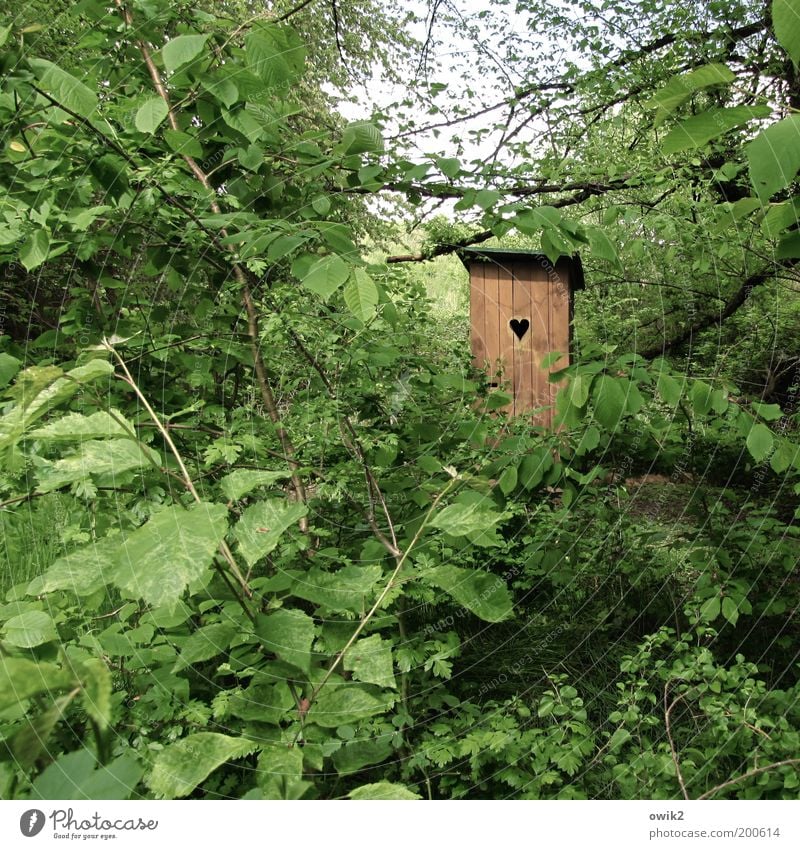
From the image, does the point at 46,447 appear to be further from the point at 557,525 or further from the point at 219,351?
the point at 557,525

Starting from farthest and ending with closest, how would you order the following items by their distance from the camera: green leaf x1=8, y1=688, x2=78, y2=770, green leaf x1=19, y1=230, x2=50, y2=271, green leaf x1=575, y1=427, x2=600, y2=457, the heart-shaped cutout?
the heart-shaped cutout → green leaf x1=575, y1=427, x2=600, y2=457 → green leaf x1=19, y1=230, x2=50, y2=271 → green leaf x1=8, y1=688, x2=78, y2=770

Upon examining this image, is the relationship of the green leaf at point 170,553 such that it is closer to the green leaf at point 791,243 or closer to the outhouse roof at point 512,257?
the green leaf at point 791,243

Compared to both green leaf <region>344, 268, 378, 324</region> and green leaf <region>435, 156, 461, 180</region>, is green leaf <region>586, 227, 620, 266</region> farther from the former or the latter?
green leaf <region>344, 268, 378, 324</region>

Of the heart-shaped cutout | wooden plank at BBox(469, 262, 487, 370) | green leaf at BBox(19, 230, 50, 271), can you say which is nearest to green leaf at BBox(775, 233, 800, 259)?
green leaf at BBox(19, 230, 50, 271)

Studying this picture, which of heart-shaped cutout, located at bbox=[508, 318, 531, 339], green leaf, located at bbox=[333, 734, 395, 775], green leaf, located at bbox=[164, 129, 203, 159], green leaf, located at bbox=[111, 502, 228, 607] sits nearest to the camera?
green leaf, located at bbox=[111, 502, 228, 607]

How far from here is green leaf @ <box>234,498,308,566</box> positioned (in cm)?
93

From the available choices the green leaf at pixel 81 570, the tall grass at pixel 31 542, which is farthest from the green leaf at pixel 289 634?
the tall grass at pixel 31 542

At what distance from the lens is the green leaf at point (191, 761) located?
2.97 feet

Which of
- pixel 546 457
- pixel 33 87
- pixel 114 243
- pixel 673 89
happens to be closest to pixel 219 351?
pixel 114 243

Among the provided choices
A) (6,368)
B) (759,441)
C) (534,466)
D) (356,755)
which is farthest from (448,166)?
(356,755)

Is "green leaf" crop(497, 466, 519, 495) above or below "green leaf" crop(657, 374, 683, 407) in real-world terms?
below

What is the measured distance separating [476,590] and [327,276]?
584 millimetres

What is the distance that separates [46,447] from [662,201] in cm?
262

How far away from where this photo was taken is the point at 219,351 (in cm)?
165
